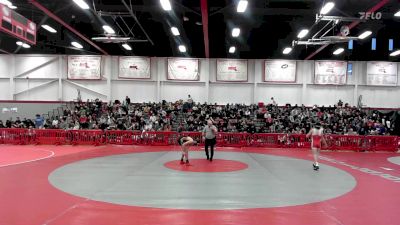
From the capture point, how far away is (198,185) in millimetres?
8719

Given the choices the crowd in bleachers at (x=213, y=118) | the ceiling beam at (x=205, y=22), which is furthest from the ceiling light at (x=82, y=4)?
the crowd in bleachers at (x=213, y=118)

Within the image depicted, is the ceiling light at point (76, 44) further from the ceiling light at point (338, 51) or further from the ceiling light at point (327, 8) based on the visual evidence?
the ceiling light at point (338, 51)

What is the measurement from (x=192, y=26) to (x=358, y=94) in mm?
18891

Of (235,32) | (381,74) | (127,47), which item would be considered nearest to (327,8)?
(235,32)

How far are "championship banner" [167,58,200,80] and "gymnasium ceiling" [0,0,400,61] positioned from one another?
1.06 m

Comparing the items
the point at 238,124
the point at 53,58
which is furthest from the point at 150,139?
the point at 53,58

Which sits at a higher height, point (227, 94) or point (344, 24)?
point (344, 24)

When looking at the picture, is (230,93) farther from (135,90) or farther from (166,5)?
(166,5)

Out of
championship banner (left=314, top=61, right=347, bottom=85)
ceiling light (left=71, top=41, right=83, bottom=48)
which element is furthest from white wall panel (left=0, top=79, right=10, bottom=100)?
championship banner (left=314, top=61, right=347, bottom=85)

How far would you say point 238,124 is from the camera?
23891 mm

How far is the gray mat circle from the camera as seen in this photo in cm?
715

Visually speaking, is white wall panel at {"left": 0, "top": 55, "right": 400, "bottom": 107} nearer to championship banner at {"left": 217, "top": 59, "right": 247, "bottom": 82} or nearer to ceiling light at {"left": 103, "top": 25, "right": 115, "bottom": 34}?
championship banner at {"left": 217, "top": 59, "right": 247, "bottom": 82}

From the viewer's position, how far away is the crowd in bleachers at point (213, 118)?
23.3 meters

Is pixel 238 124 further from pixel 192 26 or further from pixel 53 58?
pixel 53 58
